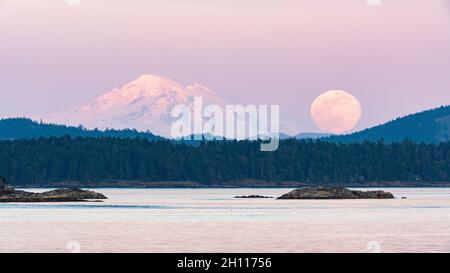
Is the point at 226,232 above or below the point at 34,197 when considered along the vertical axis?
below

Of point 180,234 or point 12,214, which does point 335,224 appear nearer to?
point 180,234

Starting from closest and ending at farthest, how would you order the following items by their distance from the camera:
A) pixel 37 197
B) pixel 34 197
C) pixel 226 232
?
pixel 226 232, pixel 34 197, pixel 37 197

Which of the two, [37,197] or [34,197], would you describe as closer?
[34,197]

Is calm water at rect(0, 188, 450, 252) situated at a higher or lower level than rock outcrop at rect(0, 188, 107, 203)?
lower

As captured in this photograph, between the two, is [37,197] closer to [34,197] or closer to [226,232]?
[34,197]

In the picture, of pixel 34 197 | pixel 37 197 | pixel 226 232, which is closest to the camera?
pixel 226 232

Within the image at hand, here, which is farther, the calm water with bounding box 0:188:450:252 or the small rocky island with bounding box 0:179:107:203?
the small rocky island with bounding box 0:179:107:203

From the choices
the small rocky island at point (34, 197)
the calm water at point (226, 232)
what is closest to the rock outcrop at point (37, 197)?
the small rocky island at point (34, 197)

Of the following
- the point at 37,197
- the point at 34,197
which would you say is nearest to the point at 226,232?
the point at 34,197

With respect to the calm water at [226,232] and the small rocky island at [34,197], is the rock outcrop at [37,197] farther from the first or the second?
the calm water at [226,232]

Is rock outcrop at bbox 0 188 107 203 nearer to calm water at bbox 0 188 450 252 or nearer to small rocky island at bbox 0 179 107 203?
small rocky island at bbox 0 179 107 203

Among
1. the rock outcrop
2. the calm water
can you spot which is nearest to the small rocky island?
the rock outcrop
